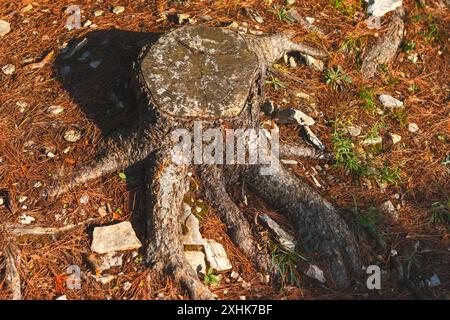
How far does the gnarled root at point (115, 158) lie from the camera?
381 centimetres

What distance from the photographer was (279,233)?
384cm

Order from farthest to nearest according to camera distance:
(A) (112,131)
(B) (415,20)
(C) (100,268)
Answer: (B) (415,20) → (A) (112,131) → (C) (100,268)

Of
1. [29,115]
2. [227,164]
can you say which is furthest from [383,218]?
[29,115]

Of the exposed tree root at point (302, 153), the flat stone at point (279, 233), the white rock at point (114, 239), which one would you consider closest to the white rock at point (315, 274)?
the flat stone at point (279, 233)

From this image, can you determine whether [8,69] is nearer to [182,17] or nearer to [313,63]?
[182,17]

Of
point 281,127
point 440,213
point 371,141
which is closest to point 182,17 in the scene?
point 281,127

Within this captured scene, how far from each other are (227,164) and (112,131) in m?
0.89

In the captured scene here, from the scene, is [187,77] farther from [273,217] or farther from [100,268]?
[100,268]

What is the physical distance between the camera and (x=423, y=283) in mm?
3805

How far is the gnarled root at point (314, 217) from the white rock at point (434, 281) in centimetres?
49

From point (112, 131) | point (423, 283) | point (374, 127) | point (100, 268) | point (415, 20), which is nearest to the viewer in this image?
point (100, 268)

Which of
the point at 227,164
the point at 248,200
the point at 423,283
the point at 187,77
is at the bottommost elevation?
the point at 423,283

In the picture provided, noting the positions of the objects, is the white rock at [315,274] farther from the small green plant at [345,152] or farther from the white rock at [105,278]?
the white rock at [105,278]

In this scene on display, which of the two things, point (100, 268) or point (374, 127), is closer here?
point (100, 268)
